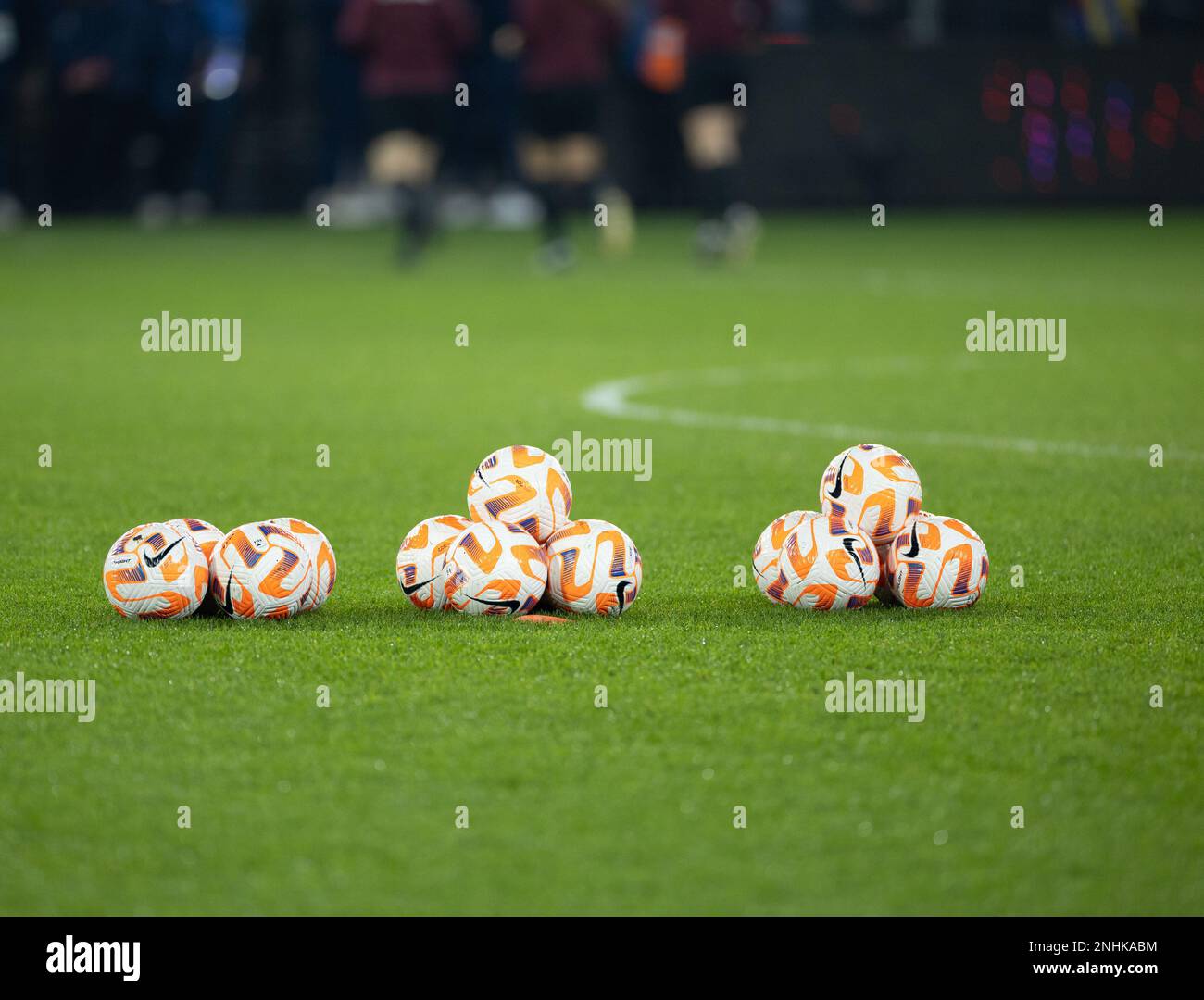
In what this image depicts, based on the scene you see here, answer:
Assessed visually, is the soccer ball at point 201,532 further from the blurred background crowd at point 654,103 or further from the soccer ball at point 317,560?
the blurred background crowd at point 654,103

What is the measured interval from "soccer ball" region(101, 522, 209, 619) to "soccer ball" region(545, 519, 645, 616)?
2.85 ft

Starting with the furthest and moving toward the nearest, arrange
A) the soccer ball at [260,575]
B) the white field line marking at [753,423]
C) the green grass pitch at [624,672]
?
the white field line marking at [753,423] → the soccer ball at [260,575] → the green grass pitch at [624,672]

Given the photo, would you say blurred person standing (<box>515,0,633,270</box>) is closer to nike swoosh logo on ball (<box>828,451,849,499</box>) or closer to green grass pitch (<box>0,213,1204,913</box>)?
green grass pitch (<box>0,213,1204,913</box>)

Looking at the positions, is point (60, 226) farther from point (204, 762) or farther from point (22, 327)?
point (204, 762)

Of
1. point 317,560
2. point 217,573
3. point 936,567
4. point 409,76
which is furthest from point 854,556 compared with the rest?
point 409,76

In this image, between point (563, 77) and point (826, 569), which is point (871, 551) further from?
point (563, 77)

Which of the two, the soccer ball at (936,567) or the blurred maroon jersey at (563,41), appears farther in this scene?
the blurred maroon jersey at (563,41)

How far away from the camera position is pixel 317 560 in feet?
15.6

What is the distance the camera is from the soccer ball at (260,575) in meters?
4.67

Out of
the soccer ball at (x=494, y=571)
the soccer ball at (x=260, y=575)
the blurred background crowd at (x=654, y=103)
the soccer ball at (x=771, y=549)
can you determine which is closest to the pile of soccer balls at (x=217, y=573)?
the soccer ball at (x=260, y=575)

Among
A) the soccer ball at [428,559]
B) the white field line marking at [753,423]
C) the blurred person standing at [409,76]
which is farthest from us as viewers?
the blurred person standing at [409,76]

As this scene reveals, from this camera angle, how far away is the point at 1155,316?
1273 cm

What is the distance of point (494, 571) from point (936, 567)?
1.10m

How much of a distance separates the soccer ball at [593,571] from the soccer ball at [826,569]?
1.25 ft
